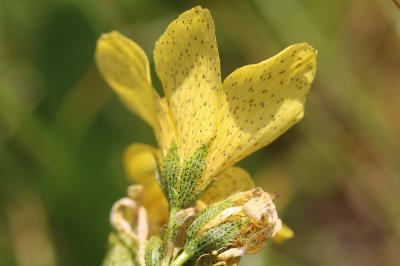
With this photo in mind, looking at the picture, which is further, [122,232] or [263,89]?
[122,232]

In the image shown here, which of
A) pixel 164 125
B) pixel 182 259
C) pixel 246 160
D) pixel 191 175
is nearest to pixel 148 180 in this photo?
pixel 164 125

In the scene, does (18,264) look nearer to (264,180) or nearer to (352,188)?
(264,180)

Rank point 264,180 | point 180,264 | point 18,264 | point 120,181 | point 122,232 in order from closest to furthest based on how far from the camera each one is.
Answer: point 180,264
point 122,232
point 18,264
point 120,181
point 264,180

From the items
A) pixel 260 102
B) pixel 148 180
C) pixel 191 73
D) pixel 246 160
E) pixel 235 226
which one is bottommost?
pixel 246 160

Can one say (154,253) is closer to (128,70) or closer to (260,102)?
(260,102)

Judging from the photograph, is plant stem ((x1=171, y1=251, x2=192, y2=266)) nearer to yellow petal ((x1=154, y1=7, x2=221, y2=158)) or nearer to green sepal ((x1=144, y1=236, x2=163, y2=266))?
green sepal ((x1=144, y1=236, x2=163, y2=266))

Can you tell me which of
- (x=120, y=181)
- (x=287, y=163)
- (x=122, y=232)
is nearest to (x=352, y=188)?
(x=287, y=163)

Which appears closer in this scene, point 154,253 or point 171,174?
point 154,253
